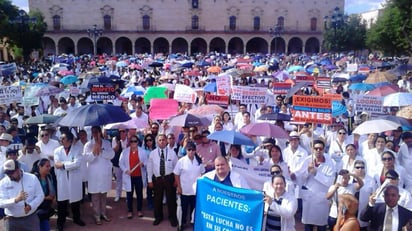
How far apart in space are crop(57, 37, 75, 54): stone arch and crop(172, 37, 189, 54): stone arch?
13.7 metres

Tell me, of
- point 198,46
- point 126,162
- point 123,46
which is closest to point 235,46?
point 198,46

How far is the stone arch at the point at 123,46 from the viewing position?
58219 millimetres

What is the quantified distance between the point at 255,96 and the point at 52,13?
50664 mm

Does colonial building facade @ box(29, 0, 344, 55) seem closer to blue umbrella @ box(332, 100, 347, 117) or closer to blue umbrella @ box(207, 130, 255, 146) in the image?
blue umbrella @ box(332, 100, 347, 117)

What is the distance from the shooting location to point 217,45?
195ft

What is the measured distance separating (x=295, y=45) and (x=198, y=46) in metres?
13.8

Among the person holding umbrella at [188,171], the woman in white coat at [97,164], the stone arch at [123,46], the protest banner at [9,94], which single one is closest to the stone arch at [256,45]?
the stone arch at [123,46]

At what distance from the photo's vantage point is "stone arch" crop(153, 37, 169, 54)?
192 ft

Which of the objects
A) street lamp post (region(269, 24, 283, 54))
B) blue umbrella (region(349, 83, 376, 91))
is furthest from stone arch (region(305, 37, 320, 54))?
blue umbrella (region(349, 83, 376, 91))

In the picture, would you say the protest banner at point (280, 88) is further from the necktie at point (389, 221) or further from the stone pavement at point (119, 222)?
the necktie at point (389, 221)

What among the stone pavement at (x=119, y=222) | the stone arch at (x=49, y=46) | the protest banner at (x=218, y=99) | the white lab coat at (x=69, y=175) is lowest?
the stone pavement at (x=119, y=222)

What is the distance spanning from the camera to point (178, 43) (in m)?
59.2

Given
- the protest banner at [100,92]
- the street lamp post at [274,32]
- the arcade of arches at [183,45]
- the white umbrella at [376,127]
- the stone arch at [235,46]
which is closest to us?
the white umbrella at [376,127]

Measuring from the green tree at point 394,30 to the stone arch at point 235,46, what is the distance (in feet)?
74.0
